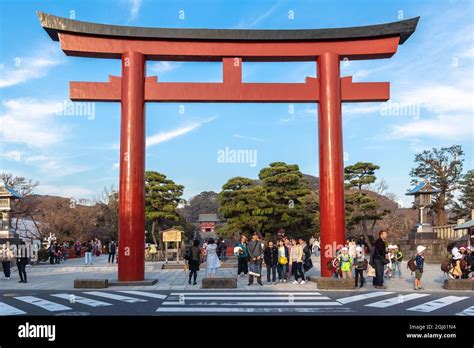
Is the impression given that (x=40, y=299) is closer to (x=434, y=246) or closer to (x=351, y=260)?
(x=351, y=260)

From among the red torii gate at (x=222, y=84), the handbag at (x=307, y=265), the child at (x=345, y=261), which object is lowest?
the handbag at (x=307, y=265)

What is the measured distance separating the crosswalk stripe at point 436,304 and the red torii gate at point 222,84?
430cm

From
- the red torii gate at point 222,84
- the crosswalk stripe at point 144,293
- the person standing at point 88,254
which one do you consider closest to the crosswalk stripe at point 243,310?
the crosswalk stripe at point 144,293

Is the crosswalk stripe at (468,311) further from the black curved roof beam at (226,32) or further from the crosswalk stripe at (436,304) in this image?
the black curved roof beam at (226,32)

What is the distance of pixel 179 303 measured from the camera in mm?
10938

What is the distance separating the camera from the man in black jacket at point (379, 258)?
547 inches

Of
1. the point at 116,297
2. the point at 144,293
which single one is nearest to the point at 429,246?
the point at 144,293

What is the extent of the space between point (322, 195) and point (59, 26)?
33.8ft

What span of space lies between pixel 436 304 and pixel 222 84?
9.35 metres

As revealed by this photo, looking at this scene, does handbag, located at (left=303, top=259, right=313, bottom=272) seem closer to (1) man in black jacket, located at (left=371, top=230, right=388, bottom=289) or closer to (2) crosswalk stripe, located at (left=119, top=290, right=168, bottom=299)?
(1) man in black jacket, located at (left=371, top=230, right=388, bottom=289)

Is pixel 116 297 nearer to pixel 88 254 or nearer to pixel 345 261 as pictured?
pixel 345 261

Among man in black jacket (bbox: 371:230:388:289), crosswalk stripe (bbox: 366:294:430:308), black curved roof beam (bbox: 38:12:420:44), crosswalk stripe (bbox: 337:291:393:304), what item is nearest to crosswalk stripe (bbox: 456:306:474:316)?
crosswalk stripe (bbox: 366:294:430:308)

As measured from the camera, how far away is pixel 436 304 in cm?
1098

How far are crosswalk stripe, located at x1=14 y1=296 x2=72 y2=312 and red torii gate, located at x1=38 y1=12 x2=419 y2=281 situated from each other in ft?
10.9
